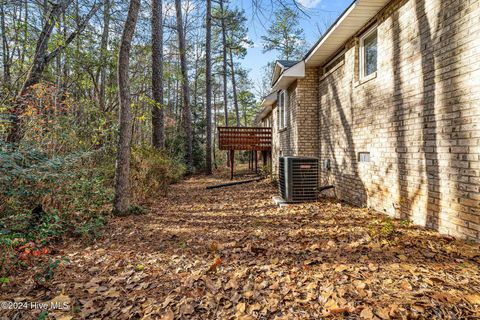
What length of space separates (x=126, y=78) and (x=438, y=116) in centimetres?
548

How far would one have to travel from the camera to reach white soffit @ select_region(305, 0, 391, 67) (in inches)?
192

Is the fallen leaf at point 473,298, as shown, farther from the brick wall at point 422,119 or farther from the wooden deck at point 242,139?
the wooden deck at point 242,139

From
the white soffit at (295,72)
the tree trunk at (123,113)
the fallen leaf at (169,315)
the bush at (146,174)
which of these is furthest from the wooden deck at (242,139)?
the fallen leaf at (169,315)

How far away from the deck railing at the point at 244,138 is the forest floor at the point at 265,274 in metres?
7.36

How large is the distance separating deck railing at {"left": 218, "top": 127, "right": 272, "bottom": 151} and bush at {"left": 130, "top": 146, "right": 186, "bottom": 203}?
3.83 metres

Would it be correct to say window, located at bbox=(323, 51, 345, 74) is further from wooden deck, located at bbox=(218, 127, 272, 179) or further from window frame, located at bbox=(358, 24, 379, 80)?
wooden deck, located at bbox=(218, 127, 272, 179)

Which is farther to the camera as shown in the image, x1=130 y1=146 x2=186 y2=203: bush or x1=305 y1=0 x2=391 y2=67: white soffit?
x1=130 y1=146 x2=186 y2=203: bush

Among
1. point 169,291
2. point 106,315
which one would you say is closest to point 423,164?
point 169,291

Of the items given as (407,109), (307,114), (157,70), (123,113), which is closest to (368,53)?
(407,109)

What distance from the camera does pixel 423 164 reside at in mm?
3732

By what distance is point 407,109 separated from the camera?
409cm

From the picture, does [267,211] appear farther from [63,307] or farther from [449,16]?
[449,16]

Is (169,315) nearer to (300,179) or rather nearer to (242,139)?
(300,179)

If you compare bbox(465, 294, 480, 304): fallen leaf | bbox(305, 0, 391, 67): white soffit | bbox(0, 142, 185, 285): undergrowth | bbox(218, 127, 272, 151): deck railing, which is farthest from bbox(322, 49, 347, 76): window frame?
bbox(0, 142, 185, 285): undergrowth
